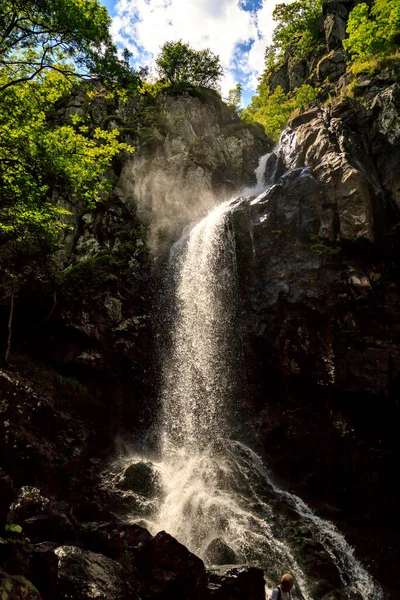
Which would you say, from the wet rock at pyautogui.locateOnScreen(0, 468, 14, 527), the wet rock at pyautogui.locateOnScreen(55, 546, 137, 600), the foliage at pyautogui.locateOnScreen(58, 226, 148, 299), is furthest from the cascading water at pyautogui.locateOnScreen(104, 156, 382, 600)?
the wet rock at pyautogui.locateOnScreen(0, 468, 14, 527)

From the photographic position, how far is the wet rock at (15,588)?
4410 mm

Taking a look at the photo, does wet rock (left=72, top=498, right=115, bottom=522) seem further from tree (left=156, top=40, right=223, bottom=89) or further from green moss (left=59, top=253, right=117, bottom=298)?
tree (left=156, top=40, right=223, bottom=89)

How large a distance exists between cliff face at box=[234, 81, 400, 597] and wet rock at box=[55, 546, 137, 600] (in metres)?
9.30

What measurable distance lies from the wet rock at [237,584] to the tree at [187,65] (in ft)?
116

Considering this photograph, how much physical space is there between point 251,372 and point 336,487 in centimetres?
587

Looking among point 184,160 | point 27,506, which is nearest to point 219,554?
point 27,506

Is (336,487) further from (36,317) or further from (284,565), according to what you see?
(36,317)

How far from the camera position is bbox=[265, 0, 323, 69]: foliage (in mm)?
34469

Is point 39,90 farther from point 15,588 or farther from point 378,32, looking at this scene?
point 378,32

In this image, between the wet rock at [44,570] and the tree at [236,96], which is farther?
the tree at [236,96]

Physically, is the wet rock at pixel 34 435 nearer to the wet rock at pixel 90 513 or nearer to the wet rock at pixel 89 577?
the wet rock at pixel 90 513

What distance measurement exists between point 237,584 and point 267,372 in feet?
32.0

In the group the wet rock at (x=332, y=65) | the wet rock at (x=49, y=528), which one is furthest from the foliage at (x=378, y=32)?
the wet rock at (x=49, y=528)

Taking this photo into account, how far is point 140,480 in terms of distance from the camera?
12633 mm
